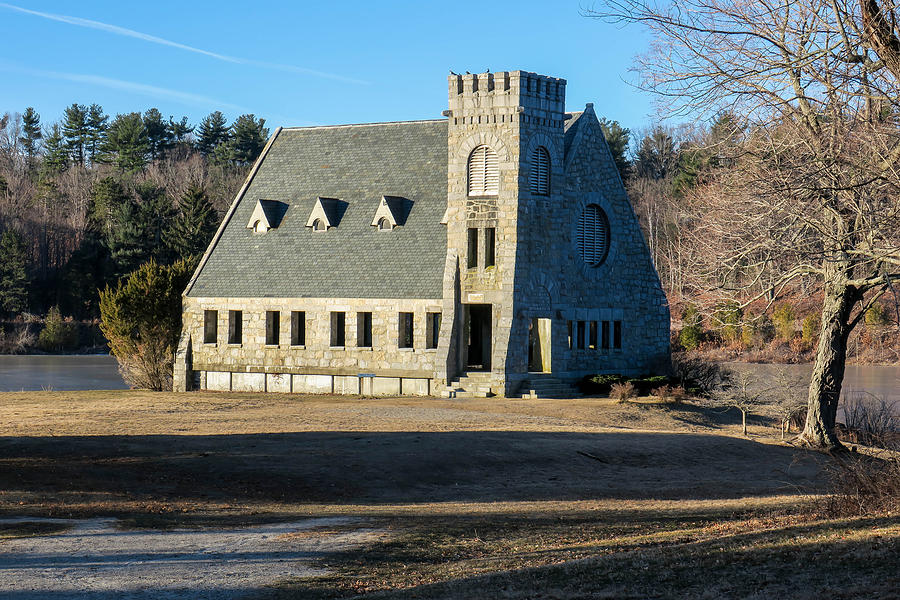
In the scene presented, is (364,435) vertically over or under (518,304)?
under

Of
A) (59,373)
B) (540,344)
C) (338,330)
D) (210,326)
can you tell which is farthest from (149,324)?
(59,373)

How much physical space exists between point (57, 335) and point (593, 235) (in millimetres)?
52186

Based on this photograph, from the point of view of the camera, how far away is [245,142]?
4309 inches

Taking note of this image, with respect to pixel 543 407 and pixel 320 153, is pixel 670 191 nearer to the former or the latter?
pixel 320 153

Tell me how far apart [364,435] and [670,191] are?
58.6 meters

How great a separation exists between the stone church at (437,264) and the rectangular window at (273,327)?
0.06 metres

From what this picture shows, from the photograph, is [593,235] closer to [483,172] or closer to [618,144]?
[483,172]

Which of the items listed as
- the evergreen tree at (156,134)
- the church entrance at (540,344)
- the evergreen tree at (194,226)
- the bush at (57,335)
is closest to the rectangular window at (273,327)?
the church entrance at (540,344)

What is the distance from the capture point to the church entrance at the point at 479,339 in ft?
138

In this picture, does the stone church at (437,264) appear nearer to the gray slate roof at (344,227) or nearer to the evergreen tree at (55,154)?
the gray slate roof at (344,227)

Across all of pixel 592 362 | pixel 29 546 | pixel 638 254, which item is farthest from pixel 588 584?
pixel 638 254

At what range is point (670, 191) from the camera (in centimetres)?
8112

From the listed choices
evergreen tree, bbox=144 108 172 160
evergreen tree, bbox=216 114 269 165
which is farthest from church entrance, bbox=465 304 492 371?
evergreen tree, bbox=144 108 172 160

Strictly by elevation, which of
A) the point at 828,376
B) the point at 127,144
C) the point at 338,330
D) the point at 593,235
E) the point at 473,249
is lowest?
the point at 828,376
